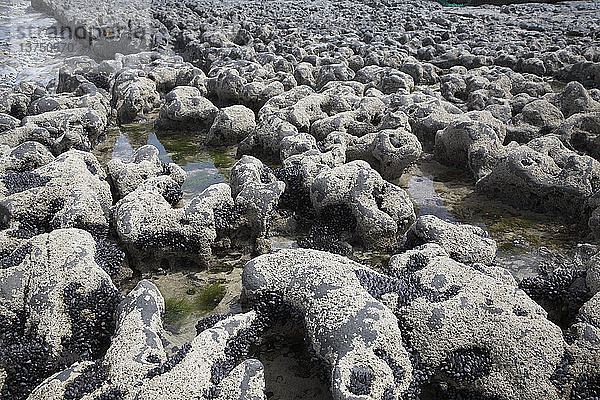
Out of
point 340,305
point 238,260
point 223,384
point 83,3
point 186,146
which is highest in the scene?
point 340,305

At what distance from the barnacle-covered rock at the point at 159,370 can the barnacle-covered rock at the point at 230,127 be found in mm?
4822

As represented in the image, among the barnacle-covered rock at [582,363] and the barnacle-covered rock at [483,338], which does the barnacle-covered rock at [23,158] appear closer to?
the barnacle-covered rock at [483,338]

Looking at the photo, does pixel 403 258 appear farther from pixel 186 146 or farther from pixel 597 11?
pixel 597 11

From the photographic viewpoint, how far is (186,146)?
334 inches

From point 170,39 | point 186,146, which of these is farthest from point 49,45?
point 186,146

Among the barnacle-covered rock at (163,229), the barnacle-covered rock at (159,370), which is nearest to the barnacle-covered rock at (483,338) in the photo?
the barnacle-covered rock at (159,370)

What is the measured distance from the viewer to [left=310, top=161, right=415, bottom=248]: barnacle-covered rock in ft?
17.5

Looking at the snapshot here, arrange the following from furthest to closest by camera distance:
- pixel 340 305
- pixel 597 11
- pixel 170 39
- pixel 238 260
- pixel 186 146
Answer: pixel 597 11
pixel 170 39
pixel 186 146
pixel 238 260
pixel 340 305

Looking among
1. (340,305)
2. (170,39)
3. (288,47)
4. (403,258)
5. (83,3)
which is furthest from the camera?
(83,3)

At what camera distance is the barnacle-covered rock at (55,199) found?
5.11 metres

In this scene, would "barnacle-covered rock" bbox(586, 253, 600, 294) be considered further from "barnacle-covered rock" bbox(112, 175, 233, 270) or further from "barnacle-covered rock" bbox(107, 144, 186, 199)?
"barnacle-covered rock" bbox(107, 144, 186, 199)

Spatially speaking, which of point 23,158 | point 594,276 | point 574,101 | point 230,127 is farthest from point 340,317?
point 574,101

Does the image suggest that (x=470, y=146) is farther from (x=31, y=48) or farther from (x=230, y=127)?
(x=31, y=48)

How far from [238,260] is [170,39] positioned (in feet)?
44.2
